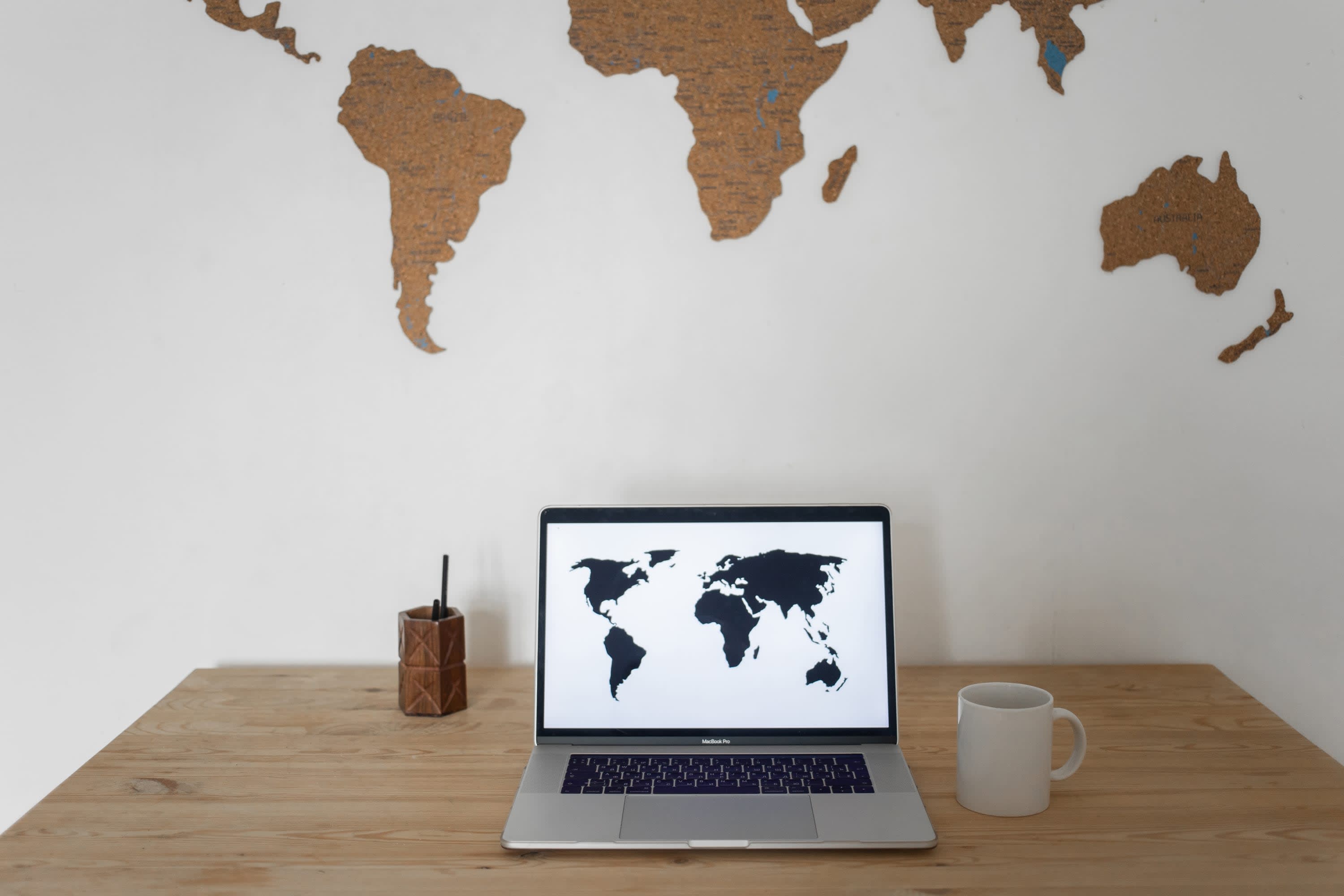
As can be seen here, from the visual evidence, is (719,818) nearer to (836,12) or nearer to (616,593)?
(616,593)

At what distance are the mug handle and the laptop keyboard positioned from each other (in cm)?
17

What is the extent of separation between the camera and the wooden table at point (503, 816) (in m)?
0.68

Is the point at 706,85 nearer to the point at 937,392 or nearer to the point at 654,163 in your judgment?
the point at 654,163

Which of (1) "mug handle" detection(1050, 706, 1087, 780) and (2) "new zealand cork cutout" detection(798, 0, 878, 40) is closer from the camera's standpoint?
(1) "mug handle" detection(1050, 706, 1087, 780)

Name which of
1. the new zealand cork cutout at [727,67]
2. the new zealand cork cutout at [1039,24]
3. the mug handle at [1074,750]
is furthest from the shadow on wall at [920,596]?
the new zealand cork cutout at [1039,24]

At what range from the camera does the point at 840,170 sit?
1.09 meters

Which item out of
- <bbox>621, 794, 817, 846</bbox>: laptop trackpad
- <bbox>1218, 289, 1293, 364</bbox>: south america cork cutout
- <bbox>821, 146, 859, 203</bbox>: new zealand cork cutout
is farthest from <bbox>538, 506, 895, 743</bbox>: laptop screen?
<bbox>1218, 289, 1293, 364</bbox>: south america cork cutout

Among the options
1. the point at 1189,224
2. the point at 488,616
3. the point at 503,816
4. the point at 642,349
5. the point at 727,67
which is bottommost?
the point at 503,816

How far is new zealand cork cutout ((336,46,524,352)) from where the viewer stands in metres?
1.09

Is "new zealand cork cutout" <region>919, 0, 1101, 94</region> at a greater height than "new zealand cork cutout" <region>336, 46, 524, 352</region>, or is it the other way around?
"new zealand cork cutout" <region>919, 0, 1101, 94</region>

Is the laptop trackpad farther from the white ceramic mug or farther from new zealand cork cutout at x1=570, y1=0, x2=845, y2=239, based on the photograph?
new zealand cork cutout at x1=570, y1=0, x2=845, y2=239

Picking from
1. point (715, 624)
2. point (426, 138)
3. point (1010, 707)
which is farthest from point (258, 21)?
point (1010, 707)

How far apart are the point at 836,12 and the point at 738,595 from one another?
722 mm

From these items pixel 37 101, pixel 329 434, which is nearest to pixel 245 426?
pixel 329 434
